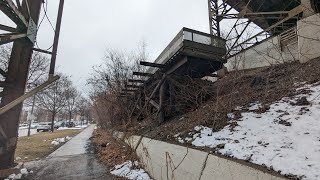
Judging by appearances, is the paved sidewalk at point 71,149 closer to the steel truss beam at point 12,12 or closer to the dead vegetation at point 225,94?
the dead vegetation at point 225,94

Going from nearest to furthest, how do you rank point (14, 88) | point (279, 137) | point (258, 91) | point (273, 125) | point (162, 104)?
point (279, 137)
point (273, 125)
point (14, 88)
point (258, 91)
point (162, 104)

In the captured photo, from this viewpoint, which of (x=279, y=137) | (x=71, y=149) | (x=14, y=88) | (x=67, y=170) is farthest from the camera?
(x=71, y=149)

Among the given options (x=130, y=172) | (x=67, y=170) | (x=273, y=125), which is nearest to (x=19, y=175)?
(x=67, y=170)

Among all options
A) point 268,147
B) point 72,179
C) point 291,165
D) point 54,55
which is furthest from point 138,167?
point 291,165

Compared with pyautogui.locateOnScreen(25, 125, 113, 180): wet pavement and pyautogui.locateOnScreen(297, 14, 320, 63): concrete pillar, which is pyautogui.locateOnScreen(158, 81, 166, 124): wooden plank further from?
pyautogui.locateOnScreen(297, 14, 320, 63): concrete pillar

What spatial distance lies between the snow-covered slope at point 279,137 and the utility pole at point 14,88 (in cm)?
456

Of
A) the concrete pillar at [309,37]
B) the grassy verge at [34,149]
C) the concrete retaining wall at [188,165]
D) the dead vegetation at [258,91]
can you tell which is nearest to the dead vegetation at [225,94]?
the dead vegetation at [258,91]

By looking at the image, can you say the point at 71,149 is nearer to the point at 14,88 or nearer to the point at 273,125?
the point at 14,88

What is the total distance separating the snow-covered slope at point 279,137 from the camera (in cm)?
304

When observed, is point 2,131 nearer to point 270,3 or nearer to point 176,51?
point 176,51

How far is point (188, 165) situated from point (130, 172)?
135 inches

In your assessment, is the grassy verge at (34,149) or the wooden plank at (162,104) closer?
the wooden plank at (162,104)

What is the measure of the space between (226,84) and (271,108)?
3749 millimetres

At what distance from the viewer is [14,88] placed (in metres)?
6.55
